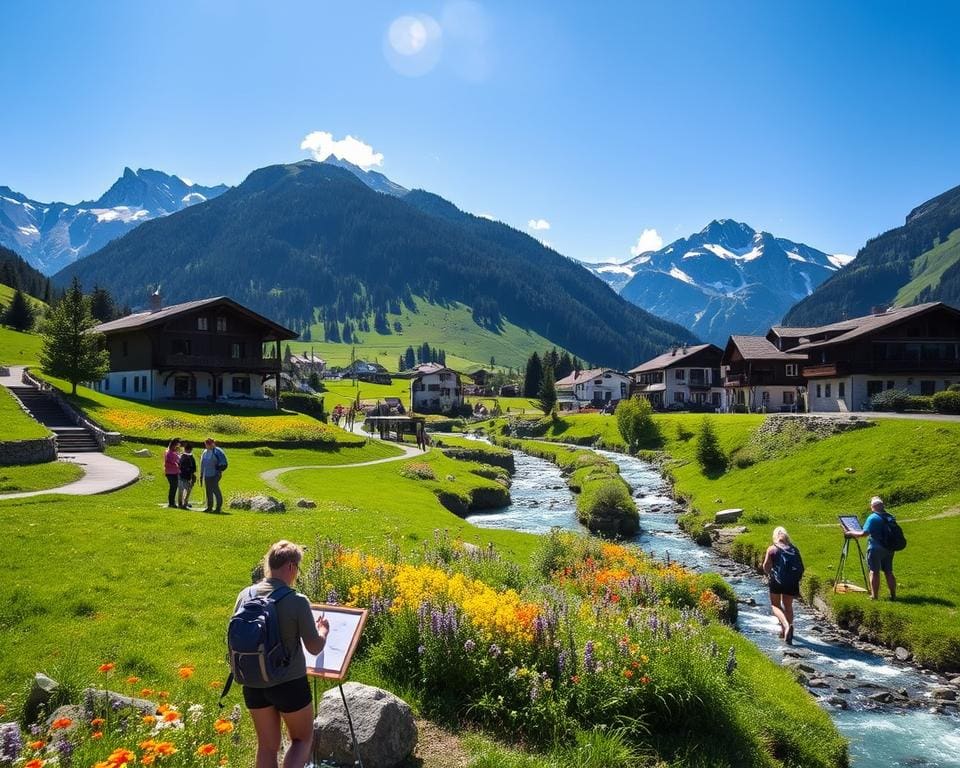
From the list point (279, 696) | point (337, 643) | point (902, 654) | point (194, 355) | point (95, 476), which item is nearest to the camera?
point (279, 696)

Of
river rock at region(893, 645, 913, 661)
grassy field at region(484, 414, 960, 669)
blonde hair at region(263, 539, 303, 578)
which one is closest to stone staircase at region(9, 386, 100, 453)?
grassy field at region(484, 414, 960, 669)

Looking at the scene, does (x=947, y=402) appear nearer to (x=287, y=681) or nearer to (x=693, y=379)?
(x=287, y=681)

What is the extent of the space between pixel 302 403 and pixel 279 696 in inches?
3166

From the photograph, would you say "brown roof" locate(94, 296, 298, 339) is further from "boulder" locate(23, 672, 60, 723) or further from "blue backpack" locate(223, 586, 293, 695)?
"blue backpack" locate(223, 586, 293, 695)

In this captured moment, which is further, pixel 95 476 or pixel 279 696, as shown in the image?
pixel 95 476

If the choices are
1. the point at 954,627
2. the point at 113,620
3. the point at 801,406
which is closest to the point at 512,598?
the point at 113,620

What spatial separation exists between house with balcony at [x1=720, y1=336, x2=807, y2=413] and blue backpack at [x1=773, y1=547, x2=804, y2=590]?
76511 millimetres

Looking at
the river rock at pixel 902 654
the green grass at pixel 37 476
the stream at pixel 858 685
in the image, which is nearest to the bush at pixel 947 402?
the stream at pixel 858 685

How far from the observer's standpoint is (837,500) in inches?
1491

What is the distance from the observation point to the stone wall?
32781 millimetres

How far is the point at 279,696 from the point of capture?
7.16 m

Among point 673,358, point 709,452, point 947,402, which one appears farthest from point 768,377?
point 709,452

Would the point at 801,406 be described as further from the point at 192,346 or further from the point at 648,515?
the point at 192,346

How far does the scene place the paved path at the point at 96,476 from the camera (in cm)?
2745
